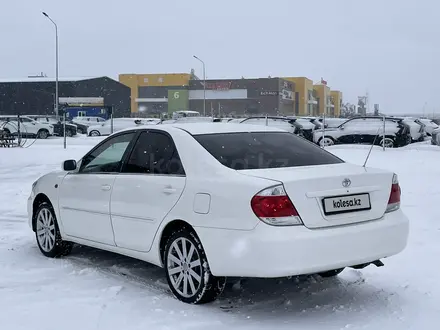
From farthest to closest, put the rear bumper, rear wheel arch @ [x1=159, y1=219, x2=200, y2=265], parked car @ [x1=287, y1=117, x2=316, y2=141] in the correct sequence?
parked car @ [x1=287, y1=117, x2=316, y2=141] → rear wheel arch @ [x1=159, y1=219, x2=200, y2=265] → the rear bumper

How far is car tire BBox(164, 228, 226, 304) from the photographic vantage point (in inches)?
176

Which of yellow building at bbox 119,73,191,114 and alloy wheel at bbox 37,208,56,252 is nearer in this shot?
alloy wheel at bbox 37,208,56,252

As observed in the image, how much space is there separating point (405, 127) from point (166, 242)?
63.0ft

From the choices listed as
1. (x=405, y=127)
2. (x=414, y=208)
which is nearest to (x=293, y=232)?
(x=414, y=208)

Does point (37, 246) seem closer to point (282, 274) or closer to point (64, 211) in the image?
point (64, 211)

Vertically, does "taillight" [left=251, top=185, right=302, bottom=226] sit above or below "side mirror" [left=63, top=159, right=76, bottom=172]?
below

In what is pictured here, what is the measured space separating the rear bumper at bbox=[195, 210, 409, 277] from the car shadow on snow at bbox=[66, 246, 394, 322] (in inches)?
17.8

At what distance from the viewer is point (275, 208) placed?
4.08 m

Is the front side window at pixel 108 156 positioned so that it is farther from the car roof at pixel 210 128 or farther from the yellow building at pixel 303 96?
the yellow building at pixel 303 96

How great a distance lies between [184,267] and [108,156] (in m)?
1.66

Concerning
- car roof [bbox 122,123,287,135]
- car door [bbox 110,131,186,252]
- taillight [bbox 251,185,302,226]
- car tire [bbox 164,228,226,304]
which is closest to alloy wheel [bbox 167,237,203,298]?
car tire [bbox 164,228,226,304]

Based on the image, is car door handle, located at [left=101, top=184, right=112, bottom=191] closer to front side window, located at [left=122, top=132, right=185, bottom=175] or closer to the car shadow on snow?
front side window, located at [left=122, top=132, right=185, bottom=175]

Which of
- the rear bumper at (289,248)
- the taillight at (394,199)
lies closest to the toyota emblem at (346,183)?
the rear bumper at (289,248)

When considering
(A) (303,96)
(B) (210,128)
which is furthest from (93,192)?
(A) (303,96)
